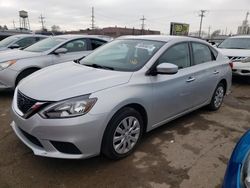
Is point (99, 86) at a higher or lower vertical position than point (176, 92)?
higher

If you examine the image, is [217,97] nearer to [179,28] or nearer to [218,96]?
[218,96]

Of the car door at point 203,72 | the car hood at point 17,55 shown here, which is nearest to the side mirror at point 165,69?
the car door at point 203,72

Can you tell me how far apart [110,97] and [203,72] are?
2163 millimetres

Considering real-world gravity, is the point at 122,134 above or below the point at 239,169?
below

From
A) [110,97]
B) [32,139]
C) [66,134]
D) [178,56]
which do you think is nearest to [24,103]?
[32,139]

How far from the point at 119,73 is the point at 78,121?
909 mm

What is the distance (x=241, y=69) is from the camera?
24.0ft

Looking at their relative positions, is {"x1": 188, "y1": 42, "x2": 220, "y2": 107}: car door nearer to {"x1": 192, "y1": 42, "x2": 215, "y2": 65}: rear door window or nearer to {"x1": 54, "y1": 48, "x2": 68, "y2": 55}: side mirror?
{"x1": 192, "y1": 42, "x2": 215, "y2": 65}: rear door window

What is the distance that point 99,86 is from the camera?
267 centimetres

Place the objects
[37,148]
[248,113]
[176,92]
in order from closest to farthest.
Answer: [37,148]
[176,92]
[248,113]

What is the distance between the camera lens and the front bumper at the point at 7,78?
5.15 meters

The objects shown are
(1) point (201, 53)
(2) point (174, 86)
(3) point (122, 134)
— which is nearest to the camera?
(3) point (122, 134)

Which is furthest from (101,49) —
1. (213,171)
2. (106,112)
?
(213,171)

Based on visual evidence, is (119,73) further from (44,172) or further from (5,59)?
(5,59)
